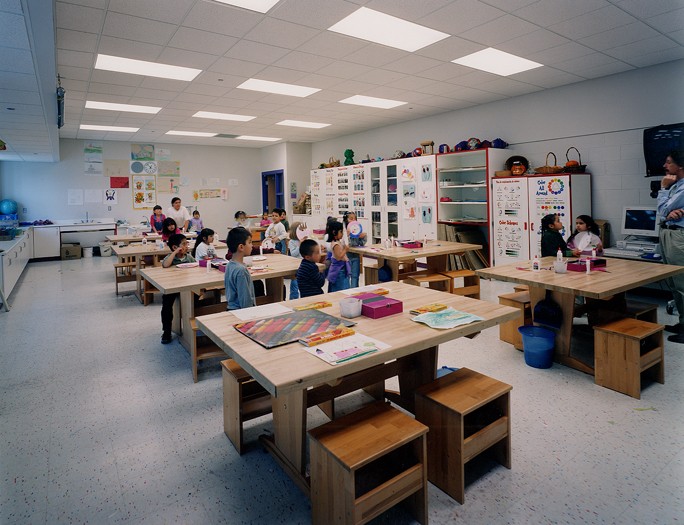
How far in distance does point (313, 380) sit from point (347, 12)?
3.47 meters

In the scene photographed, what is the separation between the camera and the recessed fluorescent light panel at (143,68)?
15.9 feet

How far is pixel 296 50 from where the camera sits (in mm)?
4637

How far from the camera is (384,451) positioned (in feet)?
5.31

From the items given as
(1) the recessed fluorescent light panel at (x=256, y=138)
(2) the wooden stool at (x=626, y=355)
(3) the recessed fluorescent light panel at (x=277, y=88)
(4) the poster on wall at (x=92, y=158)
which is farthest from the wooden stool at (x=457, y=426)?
(4) the poster on wall at (x=92, y=158)

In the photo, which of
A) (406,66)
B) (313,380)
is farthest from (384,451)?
(406,66)

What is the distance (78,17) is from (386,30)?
9.35 feet

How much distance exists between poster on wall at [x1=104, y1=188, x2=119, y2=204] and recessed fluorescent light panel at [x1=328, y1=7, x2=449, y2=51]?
29.8ft

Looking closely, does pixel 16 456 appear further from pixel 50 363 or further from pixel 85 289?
pixel 85 289

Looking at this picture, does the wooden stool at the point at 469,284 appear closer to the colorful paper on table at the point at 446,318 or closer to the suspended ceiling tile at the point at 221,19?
the colorful paper on table at the point at 446,318

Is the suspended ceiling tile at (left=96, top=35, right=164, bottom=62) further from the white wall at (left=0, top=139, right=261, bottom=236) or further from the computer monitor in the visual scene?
the white wall at (left=0, top=139, right=261, bottom=236)

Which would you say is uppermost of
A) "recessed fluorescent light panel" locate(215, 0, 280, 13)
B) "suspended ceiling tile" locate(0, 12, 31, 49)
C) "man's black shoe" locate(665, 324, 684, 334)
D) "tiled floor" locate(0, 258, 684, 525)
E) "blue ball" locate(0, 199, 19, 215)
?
"recessed fluorescent light panel" locate(215, 0, 280, 13)

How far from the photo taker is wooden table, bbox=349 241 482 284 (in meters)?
4.92

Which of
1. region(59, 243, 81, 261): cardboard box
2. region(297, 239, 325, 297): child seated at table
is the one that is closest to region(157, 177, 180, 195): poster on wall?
region(59, 243, 81, 261): cardboard box

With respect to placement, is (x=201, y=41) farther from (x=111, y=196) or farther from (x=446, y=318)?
Answer: (x=111, y=196)
